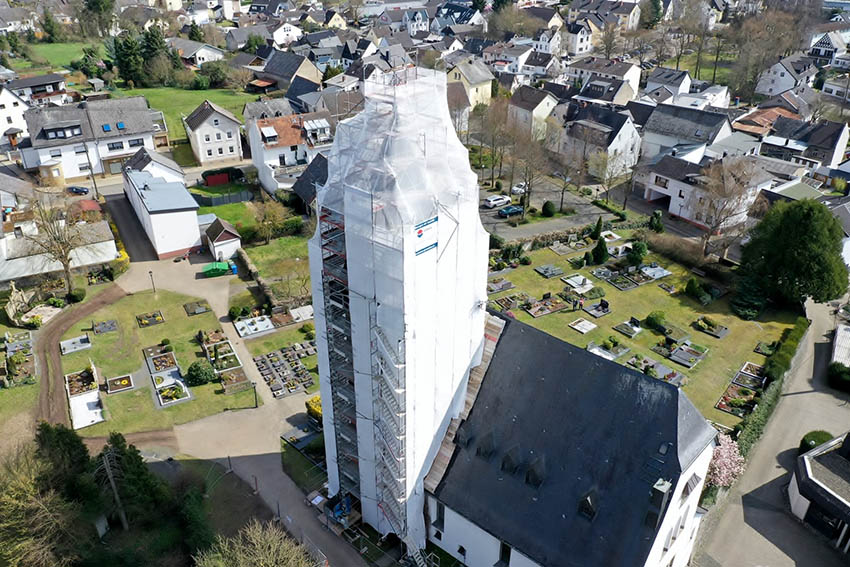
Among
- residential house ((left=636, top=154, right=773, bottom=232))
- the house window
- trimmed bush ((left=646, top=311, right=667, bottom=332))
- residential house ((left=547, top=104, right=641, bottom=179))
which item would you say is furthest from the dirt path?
residential house ((left=636, top=154, right=773, bottom=232))

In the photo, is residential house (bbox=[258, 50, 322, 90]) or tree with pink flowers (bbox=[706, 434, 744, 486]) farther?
residential house (bbox=[258, 50, 322, 90])

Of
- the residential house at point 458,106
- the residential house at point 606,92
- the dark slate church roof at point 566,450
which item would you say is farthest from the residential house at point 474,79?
the dark slate church roof at point 566,450

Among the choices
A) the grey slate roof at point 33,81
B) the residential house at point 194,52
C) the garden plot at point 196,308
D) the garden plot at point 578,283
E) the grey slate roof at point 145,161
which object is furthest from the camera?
the residential house at point 194,52

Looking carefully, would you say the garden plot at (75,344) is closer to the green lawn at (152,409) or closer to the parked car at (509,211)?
the green lawn at (152,409)

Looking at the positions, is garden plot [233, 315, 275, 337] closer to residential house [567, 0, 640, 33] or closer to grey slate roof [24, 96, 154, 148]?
grey slate roof [24, 96, 154, 148]

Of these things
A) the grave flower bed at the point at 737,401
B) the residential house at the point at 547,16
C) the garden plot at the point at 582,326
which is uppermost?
the residential house at the point at 547,16

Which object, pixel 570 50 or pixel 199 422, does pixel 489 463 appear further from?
pixel 570 50
